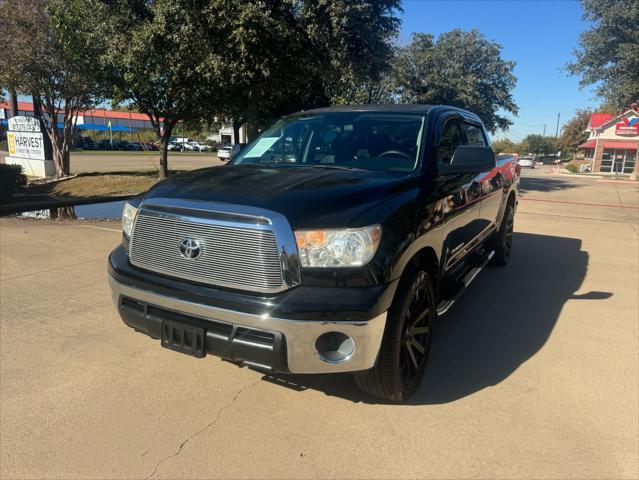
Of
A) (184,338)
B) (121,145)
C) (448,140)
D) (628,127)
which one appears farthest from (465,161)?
(121,145)

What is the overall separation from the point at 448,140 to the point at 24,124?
1785cm

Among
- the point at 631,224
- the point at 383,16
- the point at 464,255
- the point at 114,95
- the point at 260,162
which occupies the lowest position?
the point at 631,224

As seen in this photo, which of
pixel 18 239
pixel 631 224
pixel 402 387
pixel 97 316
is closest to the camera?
pixel 402 387

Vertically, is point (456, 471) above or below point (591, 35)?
below

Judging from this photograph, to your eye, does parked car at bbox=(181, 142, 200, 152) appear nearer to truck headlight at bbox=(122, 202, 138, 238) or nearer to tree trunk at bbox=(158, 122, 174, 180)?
tree trunk at bbox=(158, 122, 174, 180)

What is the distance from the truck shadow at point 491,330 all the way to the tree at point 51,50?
10.2 m

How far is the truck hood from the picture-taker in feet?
8.21

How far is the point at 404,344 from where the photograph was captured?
114 inches

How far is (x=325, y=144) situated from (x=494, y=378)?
2160 millimetres

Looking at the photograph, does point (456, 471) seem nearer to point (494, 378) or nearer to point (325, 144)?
point (494, 378)

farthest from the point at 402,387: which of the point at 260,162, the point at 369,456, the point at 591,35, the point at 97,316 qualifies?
the point at 591,35

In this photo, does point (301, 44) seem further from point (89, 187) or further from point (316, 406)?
point (316, 406)

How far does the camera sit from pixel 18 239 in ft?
23.0

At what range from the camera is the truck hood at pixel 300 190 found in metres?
2.50
